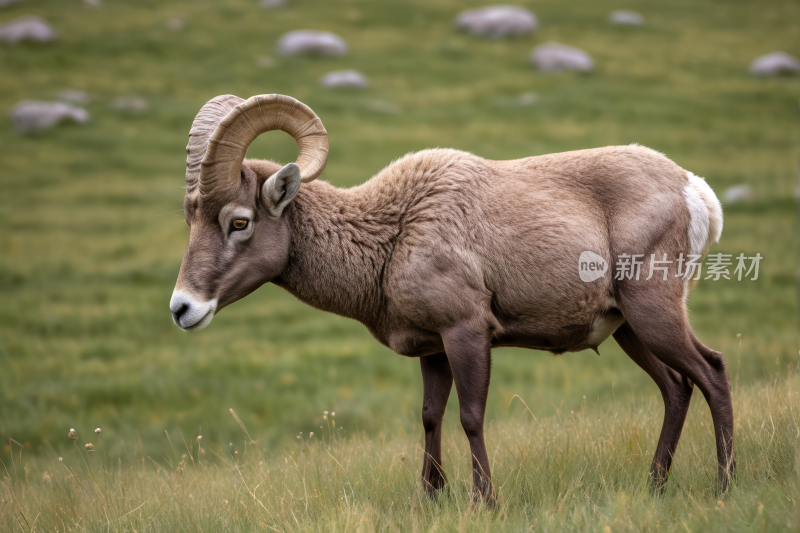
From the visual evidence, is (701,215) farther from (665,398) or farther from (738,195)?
(738,195)

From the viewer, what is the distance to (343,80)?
91.5 feet

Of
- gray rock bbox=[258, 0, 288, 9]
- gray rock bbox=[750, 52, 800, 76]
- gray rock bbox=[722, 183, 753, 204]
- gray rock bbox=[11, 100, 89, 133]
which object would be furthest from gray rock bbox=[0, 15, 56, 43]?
gray rock bbox=[750, 52, 800, 76]

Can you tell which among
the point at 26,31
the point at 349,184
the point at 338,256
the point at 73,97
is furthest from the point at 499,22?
the point at 338,256

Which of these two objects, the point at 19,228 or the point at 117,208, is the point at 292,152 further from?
the point at 19,228

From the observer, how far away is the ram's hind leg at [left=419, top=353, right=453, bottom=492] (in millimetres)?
5258

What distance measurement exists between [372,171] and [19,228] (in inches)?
396

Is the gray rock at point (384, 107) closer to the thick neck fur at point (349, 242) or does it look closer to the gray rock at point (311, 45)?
the gray rock at point (311, 45)

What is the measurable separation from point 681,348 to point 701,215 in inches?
38.3

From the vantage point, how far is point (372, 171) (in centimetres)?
2111

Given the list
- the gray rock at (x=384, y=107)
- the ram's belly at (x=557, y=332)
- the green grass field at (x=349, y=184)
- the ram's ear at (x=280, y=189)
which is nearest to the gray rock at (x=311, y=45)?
the green grass field at (x=349, y=184)

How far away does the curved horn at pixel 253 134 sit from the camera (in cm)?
464

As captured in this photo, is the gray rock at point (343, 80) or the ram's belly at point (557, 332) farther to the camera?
the gray rock at point (343, 80)

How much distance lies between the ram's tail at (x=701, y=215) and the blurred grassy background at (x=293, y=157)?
2.16m

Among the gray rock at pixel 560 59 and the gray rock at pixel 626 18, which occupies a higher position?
the gray rock at pixel 626 18
